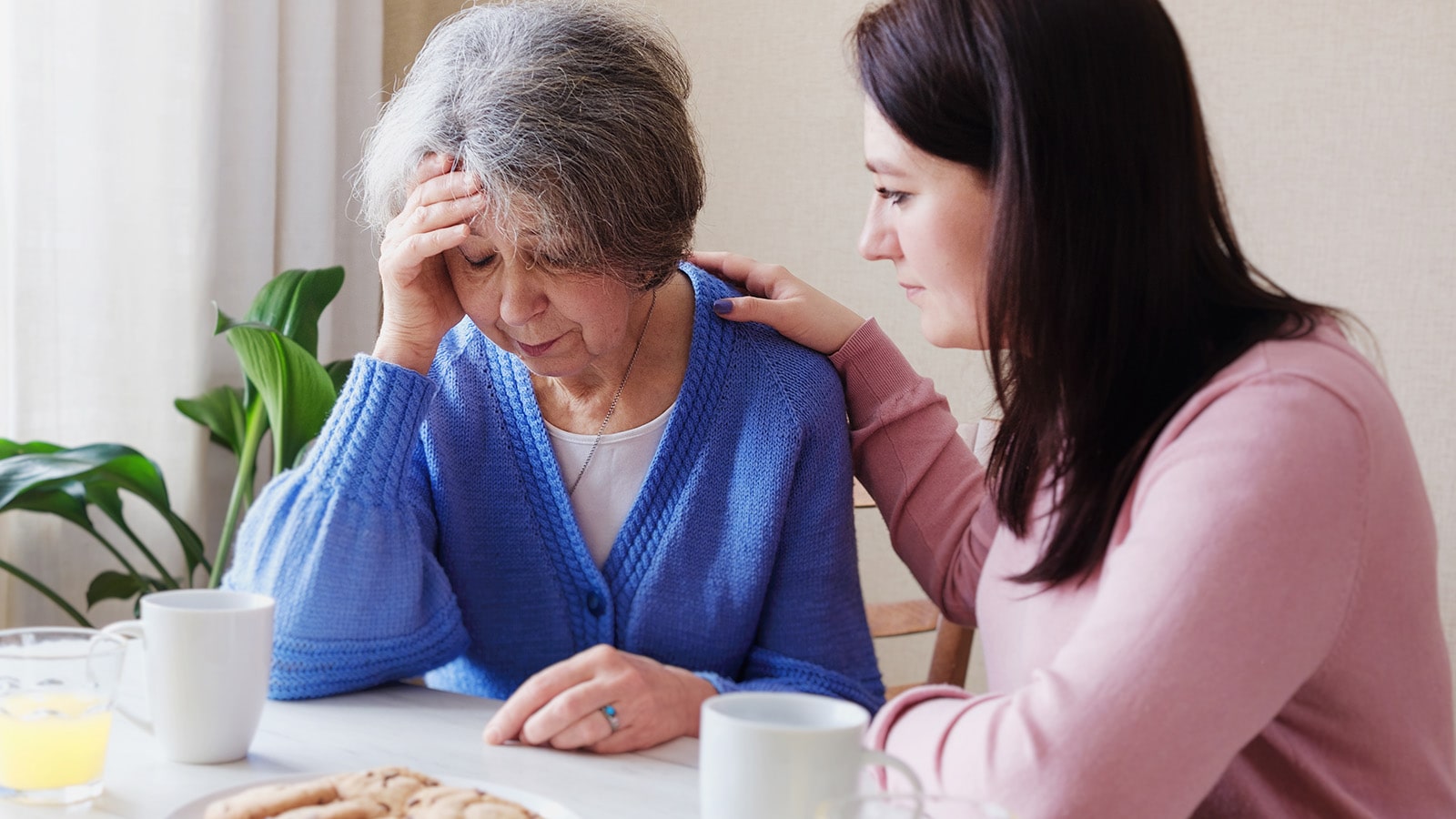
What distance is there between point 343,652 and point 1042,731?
0.63m

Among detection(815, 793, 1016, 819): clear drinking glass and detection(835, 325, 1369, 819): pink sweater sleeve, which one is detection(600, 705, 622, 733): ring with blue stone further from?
detection(815, 793, 1016, 819): clear drinking glass

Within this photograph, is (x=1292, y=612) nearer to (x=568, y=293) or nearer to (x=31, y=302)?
(x=568, y=293)

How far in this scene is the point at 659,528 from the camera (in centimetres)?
131

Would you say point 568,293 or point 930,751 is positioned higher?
point 568,293

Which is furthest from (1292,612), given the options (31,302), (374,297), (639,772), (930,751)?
(374,297)

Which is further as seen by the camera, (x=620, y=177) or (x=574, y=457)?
(x=574, y=457)

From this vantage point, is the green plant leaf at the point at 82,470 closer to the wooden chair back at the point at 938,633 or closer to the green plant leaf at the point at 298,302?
the green plant leaf at the point at 298,302

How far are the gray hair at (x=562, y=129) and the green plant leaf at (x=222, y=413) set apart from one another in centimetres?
100

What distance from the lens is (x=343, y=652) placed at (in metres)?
1.10

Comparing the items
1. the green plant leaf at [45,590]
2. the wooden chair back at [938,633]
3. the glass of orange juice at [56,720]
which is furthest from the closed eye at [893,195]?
the green plant leaf at [45,590]

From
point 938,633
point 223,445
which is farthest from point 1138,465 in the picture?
point 223,445

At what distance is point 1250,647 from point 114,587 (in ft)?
6.00

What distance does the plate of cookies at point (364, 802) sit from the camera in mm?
723

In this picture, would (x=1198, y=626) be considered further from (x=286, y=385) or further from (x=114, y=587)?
(x=114, y=587)
